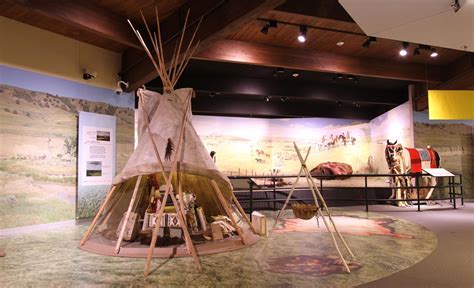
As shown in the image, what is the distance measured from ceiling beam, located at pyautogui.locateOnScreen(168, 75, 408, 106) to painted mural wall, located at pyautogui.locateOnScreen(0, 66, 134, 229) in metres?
2.36

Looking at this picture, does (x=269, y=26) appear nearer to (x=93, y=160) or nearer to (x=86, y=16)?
(x=86, y=16)

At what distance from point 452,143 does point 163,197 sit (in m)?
8.68

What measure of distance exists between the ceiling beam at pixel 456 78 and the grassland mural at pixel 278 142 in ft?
7.29

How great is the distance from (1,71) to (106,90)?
1.90m

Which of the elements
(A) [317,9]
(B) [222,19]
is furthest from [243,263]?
(A) [317,9]

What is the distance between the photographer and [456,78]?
8172 mm

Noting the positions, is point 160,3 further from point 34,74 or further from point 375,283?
point 375,283

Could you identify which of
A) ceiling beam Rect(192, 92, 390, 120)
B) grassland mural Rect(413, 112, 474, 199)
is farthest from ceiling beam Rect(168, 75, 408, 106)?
grassland mural Rect(413, 112, 474, 199)

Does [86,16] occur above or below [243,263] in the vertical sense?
above

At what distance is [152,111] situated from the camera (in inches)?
201

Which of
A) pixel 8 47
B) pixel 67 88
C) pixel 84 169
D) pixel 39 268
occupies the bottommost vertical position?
pixel 39 268

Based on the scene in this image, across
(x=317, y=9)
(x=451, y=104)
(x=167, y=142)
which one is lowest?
(x=167, y=142)

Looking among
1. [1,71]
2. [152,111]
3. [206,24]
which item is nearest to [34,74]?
[1,71]

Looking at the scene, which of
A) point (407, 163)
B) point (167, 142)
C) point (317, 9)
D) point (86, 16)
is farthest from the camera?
point (407, 163)
